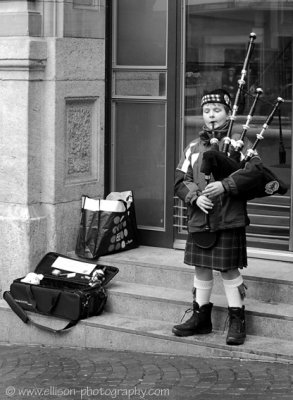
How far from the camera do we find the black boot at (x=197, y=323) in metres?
7.46

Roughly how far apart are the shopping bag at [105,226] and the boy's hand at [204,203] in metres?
1.63

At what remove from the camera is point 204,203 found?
7102mm

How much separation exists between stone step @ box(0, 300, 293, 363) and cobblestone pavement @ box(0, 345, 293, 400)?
73 millimetres

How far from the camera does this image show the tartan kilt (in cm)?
720

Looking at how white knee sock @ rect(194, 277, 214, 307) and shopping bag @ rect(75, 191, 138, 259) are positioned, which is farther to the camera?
shopping bag @ rect(75, 191, 138, 259)

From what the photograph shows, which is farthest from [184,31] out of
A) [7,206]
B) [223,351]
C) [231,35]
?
[223,351]

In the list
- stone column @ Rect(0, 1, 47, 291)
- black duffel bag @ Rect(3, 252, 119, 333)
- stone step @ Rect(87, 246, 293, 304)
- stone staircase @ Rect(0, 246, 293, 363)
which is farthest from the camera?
stone column @ Rect(0, 1, 47, 291)

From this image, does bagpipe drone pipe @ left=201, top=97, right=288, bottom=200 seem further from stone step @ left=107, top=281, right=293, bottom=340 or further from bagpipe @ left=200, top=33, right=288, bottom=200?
stone step @ left=107, top=281, right=293, bottom=340

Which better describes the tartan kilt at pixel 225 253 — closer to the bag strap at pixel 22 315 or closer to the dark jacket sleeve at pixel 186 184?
the dark jacket sleeve at pixel 186 184

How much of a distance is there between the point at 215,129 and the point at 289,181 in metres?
1.47

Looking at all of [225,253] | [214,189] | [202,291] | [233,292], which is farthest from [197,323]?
[214,189]

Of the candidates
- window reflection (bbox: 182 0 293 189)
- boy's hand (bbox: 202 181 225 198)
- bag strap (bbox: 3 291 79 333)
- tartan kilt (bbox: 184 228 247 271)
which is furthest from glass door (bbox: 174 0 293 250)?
bag strap (bbox: 3 291 79 333)

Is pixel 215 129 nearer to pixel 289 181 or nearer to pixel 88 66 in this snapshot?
pixel 289 181

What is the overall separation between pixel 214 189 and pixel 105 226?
71.1 inches
